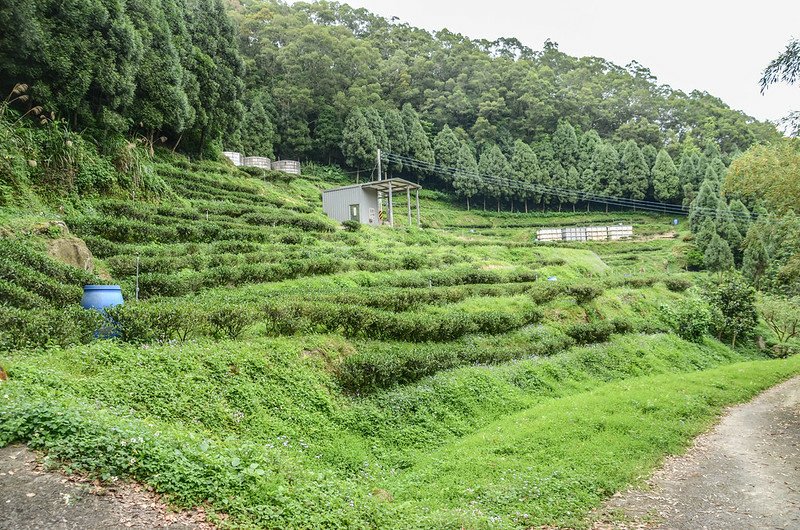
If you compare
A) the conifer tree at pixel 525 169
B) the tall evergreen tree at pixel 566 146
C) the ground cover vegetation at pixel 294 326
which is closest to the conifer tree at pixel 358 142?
the ground cover vegetation at pixel 294 326

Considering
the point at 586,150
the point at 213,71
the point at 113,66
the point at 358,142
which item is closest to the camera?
the point at 113,66

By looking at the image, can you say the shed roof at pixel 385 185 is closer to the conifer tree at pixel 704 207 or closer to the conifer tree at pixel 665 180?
the conifer tree at pixel 704 207

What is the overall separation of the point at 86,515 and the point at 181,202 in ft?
73.0

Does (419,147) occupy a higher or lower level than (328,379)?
higher

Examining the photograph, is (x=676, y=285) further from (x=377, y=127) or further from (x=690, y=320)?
(x=377, y=127)

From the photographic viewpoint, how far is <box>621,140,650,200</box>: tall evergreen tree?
62.4m

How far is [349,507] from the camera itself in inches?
236

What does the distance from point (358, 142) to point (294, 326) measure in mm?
48177

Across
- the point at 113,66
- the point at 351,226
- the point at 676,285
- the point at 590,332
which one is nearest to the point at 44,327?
the point at 590,332

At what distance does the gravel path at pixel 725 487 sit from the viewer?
728 centimetres

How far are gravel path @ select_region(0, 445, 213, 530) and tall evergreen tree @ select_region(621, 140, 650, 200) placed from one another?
65710 mm

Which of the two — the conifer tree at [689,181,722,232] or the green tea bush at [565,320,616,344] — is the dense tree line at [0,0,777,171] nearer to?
the conifer tree at [689,181,722,232]

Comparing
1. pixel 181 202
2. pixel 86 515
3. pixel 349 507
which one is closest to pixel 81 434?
pixel 86 515

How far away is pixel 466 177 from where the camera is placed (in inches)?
2394
